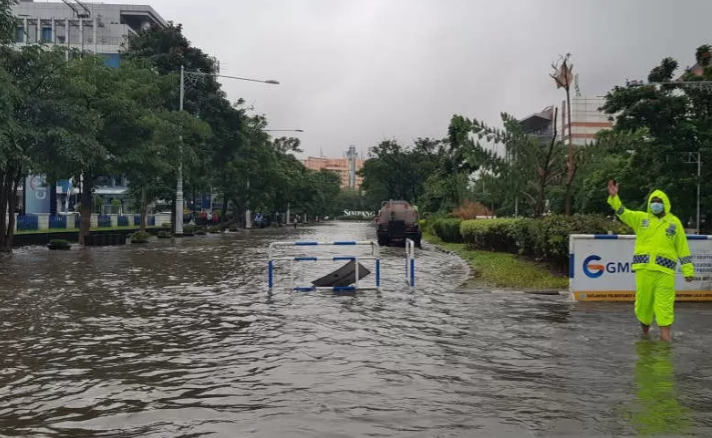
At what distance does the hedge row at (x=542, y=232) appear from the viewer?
45.4ft

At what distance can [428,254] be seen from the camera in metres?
25.0

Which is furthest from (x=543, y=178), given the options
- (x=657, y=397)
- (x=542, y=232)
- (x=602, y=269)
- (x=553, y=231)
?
(x=657, y=397)

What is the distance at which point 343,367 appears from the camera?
259 inches

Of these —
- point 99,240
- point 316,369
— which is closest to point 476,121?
point 316,369

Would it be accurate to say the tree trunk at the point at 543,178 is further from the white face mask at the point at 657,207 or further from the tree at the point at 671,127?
the tree at the point at 671,127

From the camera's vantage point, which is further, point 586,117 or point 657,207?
point 586,117

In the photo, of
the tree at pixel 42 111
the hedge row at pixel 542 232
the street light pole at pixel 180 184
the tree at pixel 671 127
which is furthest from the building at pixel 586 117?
the tree at pixel 42 111

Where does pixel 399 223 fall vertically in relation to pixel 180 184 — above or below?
below

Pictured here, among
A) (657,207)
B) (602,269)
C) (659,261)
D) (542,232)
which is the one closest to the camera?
(659,261)

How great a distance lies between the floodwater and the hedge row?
2.60m

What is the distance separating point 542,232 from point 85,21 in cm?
9132

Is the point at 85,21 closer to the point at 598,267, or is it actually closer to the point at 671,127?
the point at 671,127

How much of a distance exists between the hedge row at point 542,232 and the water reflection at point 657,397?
6.72 m

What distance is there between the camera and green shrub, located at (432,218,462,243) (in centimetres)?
3164
